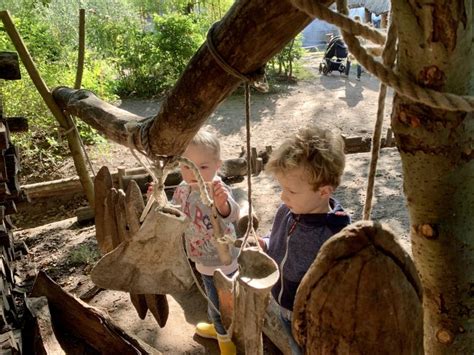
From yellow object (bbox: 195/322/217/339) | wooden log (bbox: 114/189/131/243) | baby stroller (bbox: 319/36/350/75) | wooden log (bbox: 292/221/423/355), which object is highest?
wooden log (bbox: 292/221/423/355)

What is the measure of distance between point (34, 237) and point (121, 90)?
714 cm

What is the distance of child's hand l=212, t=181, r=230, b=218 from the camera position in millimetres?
2020

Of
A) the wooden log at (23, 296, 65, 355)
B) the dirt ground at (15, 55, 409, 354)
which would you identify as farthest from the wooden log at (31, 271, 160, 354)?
the dirt ground at (15, 55, 409, 354)

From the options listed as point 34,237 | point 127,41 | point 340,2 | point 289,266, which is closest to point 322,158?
point 289,266

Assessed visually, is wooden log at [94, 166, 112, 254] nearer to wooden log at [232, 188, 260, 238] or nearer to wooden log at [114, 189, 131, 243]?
Result: wooden log at [114, 189, 131, 243]

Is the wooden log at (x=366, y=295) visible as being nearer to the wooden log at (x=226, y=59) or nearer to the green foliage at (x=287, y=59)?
the wooden log at (x=226, y=59)

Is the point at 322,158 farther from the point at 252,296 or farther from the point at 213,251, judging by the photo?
the point at 213,251

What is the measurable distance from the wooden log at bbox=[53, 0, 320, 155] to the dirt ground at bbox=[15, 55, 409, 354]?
72 centimetres

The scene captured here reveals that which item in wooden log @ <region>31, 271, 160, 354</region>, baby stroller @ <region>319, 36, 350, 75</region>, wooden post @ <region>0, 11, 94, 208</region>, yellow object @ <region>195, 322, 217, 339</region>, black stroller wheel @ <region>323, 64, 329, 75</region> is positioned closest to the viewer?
wooden log @ <region>31, 271, 160, 354</region>

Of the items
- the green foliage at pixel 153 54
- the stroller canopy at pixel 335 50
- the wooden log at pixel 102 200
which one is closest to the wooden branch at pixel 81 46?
the wooden log at pixel 102 200

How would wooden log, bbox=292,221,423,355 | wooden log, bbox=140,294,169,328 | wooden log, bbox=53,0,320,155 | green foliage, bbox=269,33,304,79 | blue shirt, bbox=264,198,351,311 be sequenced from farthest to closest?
green foliage, bbox=269,33,304,79 < wooden log, bbox=140,294,169,328 < blue shirt, bbox=264,198,351,311 < wooden log, bbox=53,0,320,155 < wooden log, bbox=292,221,423,355

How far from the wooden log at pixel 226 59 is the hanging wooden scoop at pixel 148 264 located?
449 millimetres

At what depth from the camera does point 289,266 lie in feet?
5.36

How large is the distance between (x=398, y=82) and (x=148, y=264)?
4.77 ft
